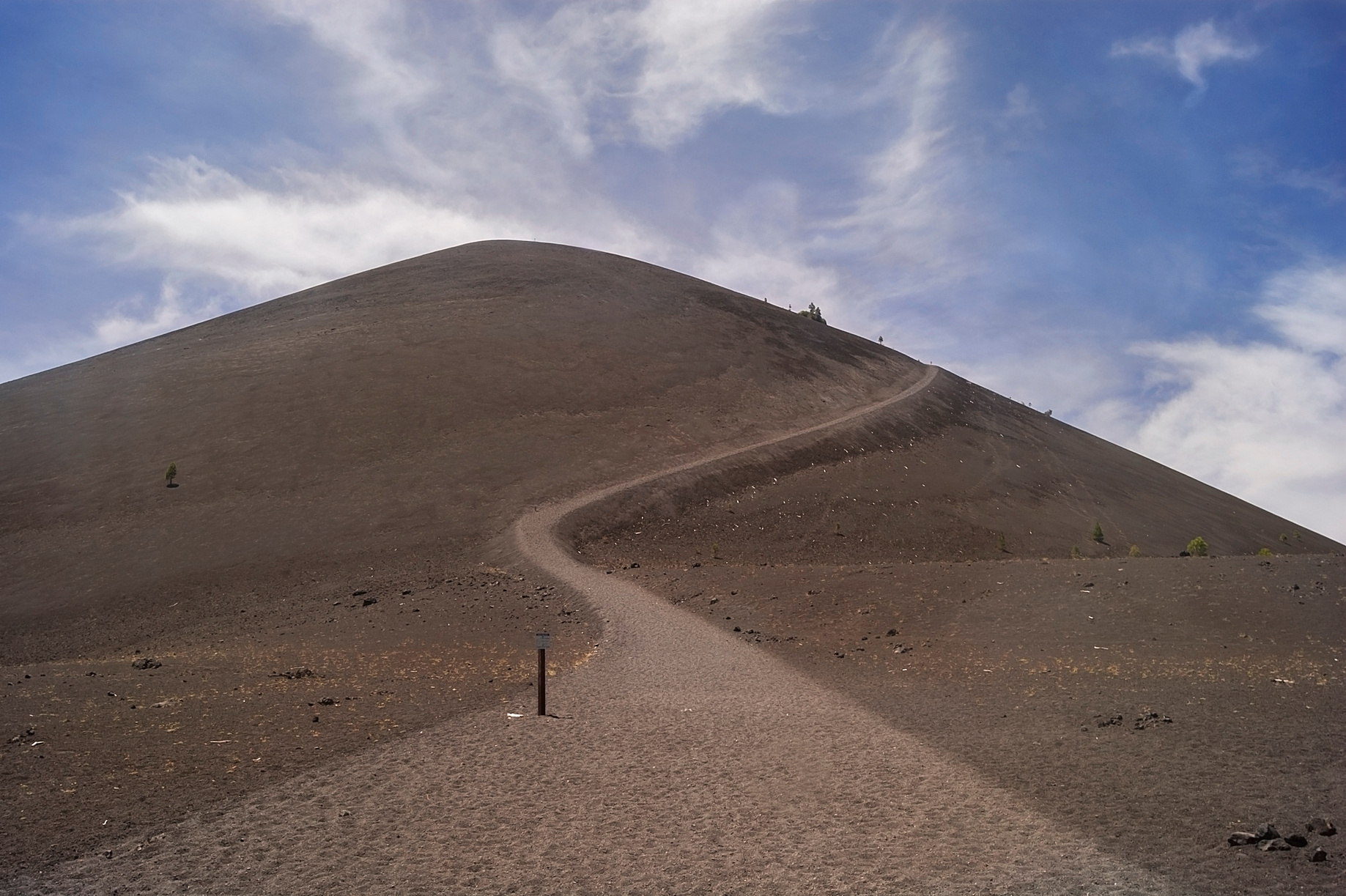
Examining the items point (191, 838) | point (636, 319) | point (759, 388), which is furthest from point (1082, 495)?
point (191, 838)

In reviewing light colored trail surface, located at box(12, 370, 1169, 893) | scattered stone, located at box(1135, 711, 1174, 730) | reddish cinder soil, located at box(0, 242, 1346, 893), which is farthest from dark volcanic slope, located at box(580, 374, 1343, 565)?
scattered stone, located at box(1135, 711, 1174, 730)

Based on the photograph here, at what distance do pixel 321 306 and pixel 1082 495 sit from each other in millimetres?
47435

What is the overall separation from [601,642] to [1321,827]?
12.1 meters

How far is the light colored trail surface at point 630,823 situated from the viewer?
5.94 m

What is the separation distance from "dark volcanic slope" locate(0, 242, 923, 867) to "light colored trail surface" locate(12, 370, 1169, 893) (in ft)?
2.93

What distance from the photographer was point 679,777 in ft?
27.3

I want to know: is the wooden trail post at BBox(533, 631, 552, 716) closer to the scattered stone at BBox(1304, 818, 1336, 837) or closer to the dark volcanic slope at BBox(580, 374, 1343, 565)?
the scattered stone at BBox(1304, 818, 1336, 837)

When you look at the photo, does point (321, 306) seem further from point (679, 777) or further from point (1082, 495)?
point (679, 777)

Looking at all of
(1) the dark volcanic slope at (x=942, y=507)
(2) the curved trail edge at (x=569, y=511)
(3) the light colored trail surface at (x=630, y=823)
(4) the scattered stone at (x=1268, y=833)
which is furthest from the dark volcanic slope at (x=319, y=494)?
(4) the scattered stone at (x=1268, y=833)

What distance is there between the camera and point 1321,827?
654cm

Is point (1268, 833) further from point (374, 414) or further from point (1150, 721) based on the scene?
point (374, 414)

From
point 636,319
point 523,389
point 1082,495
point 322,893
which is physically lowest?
point 322,893

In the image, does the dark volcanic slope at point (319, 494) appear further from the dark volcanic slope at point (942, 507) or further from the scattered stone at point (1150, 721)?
the scattered stone at point (1150, 721)

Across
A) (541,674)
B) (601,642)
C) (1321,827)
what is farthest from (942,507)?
(1321,827)
